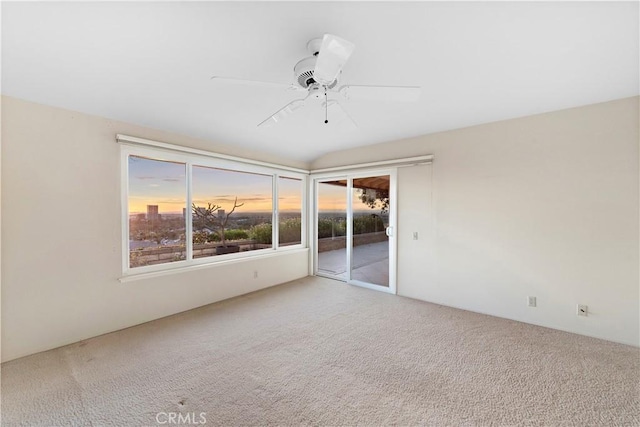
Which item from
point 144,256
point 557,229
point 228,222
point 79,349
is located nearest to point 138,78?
point 144,256

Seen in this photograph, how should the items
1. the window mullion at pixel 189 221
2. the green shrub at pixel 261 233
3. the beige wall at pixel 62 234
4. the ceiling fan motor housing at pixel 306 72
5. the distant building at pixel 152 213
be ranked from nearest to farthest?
the ceiling fan motor housing at pixel 306 72 < the beige wall at pixel 62 234 < the distant building at pixel 152 213 < the window mullion at pixel 189 221 < the green shrub at pixel 261 233

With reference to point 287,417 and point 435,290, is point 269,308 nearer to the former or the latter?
point 287,417

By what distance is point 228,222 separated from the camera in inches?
160

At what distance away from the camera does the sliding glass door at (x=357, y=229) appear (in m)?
4.23

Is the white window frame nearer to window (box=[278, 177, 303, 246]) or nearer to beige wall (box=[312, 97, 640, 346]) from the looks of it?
window (box=[278, 177, 303, 246])

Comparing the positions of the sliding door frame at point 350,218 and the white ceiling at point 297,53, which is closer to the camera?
the white ceiling at point 297,53

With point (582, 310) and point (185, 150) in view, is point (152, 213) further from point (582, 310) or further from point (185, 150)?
point (582, 310)

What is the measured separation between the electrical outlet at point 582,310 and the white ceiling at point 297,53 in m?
2.14

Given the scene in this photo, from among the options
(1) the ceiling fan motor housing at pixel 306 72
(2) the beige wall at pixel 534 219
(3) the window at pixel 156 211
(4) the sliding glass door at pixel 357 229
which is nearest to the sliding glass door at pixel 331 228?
(4) the sliding glass door at pixel 357 229

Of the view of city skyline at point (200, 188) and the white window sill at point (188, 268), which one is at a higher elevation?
the view of city skyline at point (200, 188)

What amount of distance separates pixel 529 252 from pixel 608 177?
1.03m

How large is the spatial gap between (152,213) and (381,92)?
3.03m

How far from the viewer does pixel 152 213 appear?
3225 mm

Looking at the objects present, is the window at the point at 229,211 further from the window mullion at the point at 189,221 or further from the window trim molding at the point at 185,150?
the window trim molding at the point at 185,150
